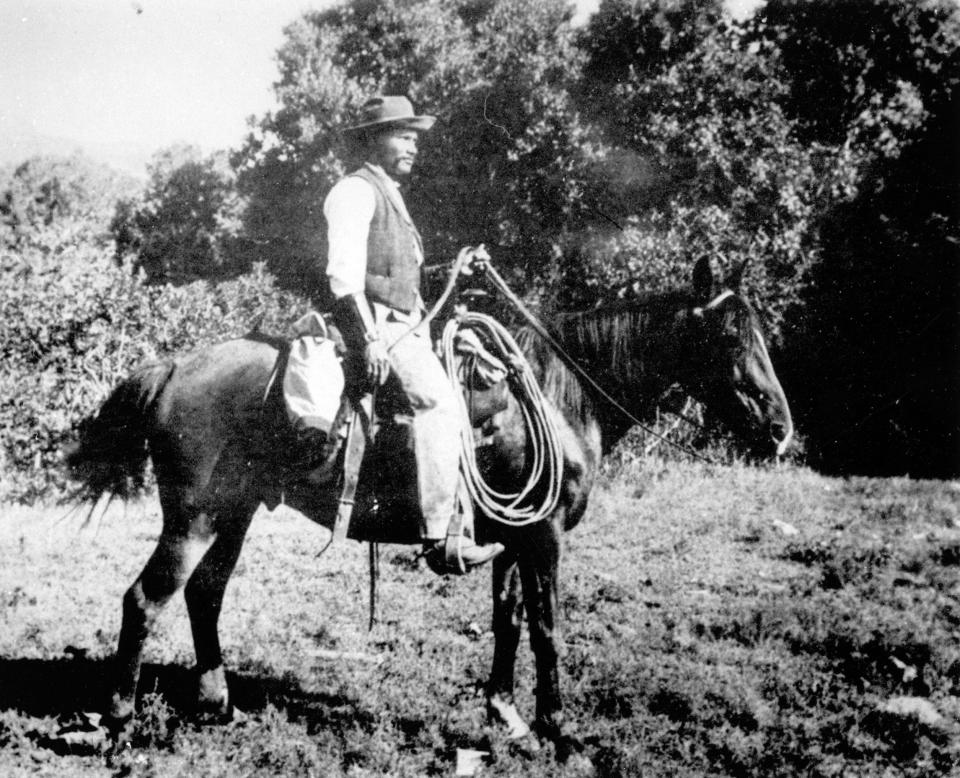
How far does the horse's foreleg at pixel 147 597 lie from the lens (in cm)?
388

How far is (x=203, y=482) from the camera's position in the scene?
396cm

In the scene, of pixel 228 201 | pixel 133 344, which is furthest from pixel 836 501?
pixel 228 201

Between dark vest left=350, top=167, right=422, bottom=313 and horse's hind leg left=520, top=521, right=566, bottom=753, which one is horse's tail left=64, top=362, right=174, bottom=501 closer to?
dark vest left=350, top=167, right=422, bottom=313

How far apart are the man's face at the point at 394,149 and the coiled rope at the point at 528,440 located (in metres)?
0.92

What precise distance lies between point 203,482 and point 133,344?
8.10 m

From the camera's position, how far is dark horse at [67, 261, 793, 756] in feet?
13.0

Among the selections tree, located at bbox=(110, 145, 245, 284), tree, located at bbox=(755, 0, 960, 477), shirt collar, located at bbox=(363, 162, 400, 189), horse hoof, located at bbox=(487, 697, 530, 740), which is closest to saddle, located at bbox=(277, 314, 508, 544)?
shirt collar, located at bbox=(363, 162, 400, 189)

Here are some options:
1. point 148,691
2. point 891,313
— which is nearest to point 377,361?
point 148,691

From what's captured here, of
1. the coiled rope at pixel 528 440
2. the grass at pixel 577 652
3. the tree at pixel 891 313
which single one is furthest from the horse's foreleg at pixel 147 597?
the tree at pixel 891 313

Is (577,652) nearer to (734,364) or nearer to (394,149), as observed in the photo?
(734,364)

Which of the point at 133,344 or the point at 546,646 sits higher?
the point at 133,344

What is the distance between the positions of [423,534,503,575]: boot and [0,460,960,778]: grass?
3.44ft

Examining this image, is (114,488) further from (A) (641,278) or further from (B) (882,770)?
(A) (641,278)

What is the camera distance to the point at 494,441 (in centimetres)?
407
